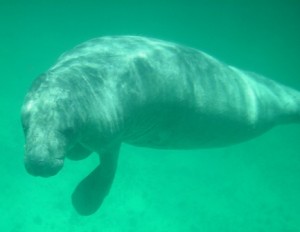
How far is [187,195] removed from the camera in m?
18.8

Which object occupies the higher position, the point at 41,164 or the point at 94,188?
the point at 41,164

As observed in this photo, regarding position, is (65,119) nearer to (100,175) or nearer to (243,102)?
(100,175)

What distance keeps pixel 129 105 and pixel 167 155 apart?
14611 millimetres

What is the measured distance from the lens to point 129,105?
586 cm

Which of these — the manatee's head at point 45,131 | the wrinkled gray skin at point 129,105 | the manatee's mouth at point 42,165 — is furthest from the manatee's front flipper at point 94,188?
the manatee's mouth at point 42,165

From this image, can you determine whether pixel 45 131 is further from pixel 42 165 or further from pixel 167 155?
pixel 167 155

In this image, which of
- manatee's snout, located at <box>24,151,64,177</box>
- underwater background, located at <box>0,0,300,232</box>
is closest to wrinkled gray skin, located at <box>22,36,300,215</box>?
manatee's snout, located at <box>24,151,64,177</box>

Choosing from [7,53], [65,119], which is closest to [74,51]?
[65,119]

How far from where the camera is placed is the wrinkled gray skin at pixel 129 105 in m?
4.77

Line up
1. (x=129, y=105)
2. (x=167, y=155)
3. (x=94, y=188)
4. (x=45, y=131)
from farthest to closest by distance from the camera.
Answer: (x=167, y=155), (x=94, y=188), (x=129, y=105), (x=45, y=131)

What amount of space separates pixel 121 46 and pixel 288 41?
24.4 meters

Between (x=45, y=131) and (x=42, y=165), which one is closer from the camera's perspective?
(x=42, y=165)

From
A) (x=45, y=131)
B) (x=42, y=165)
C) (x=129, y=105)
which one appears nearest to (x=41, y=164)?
(x=42, y=165)

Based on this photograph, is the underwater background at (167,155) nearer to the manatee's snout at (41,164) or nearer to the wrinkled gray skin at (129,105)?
the wrinkled gray skin at (129,105)
